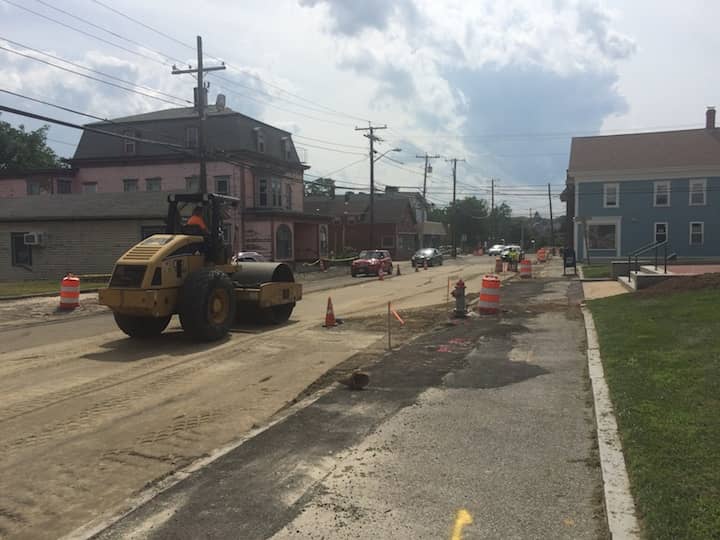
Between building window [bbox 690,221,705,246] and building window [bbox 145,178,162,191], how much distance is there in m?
36.7

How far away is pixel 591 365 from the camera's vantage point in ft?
28.2

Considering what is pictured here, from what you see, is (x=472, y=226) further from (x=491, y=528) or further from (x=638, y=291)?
(x=491, y=528)

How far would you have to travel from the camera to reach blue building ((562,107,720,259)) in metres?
41.4

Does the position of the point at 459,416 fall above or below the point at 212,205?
below

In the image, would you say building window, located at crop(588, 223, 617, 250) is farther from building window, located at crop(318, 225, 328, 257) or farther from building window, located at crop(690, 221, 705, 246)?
building window, located at crop(318, 225, 328, 257)

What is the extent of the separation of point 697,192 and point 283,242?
2801 cm

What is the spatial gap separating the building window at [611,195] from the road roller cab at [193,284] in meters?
34.8

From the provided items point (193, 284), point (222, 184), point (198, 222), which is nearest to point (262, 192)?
point (222, 184)

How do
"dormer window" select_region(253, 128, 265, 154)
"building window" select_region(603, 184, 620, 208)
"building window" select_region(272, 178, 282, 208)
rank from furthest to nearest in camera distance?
1. "building window" select_region(272, 178, 282, 208)
2. "dormer window" select_region(253, 128, 265, 154)
3. "building window" select_region(603, 184, 620, 208)

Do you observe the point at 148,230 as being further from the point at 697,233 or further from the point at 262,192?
the point at 697,233

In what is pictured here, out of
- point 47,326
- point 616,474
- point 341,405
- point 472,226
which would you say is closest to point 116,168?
point 47,326

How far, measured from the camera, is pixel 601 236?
143 feet

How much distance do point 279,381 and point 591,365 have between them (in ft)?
14.1

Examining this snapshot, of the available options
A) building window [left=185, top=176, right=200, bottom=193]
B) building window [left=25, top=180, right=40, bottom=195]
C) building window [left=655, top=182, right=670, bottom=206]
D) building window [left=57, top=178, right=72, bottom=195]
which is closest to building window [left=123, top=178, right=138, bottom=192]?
building window [left=185, top=176, right=200, bottom=193]
